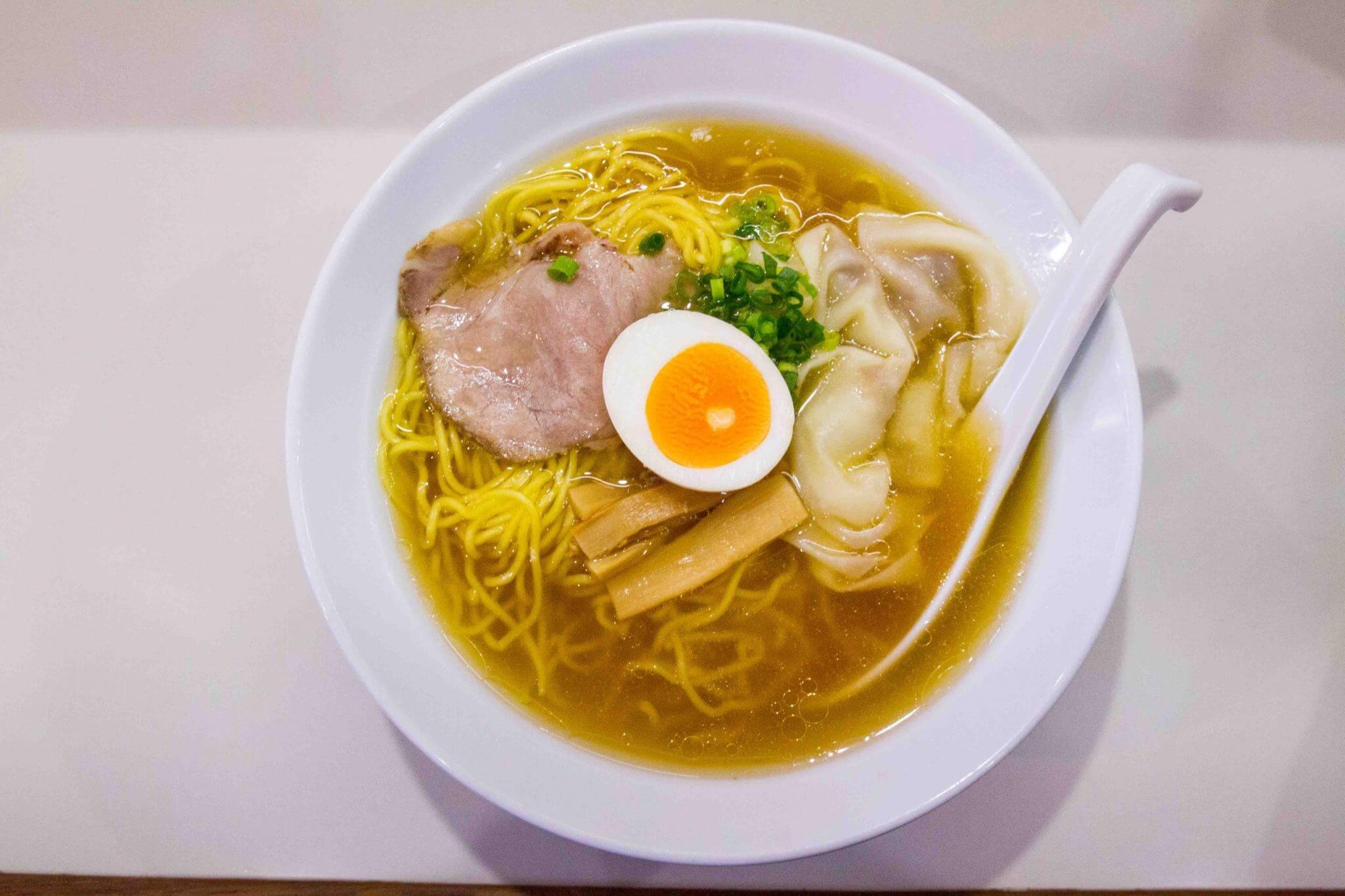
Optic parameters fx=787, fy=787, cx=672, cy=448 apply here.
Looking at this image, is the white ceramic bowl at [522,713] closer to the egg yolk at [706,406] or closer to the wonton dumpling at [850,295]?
the wonton dumpling at [850,295]

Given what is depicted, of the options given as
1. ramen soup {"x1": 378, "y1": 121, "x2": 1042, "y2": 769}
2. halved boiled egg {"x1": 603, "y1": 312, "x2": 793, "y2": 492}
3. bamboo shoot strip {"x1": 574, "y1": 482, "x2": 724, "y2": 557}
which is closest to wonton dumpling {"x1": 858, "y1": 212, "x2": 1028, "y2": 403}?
ramen soup {"x1": 378, "y1": 121, "x2": 1042, "y2": 769}

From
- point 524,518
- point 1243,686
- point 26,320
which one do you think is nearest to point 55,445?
point 26,320

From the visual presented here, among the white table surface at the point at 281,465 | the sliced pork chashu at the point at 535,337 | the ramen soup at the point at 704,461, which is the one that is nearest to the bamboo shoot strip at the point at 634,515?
the ramen soup at the point at 704,461

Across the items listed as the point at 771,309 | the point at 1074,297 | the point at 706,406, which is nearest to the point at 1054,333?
the point at 1074,297

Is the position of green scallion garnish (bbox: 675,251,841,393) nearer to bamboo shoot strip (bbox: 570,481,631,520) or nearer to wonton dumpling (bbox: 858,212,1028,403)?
wonton dumpling (bbox: 858,212,1028,403)

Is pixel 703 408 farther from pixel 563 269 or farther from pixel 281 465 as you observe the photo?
pixel 281 465

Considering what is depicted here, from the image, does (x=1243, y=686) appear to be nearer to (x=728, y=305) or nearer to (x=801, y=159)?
(x=728, y=305)
